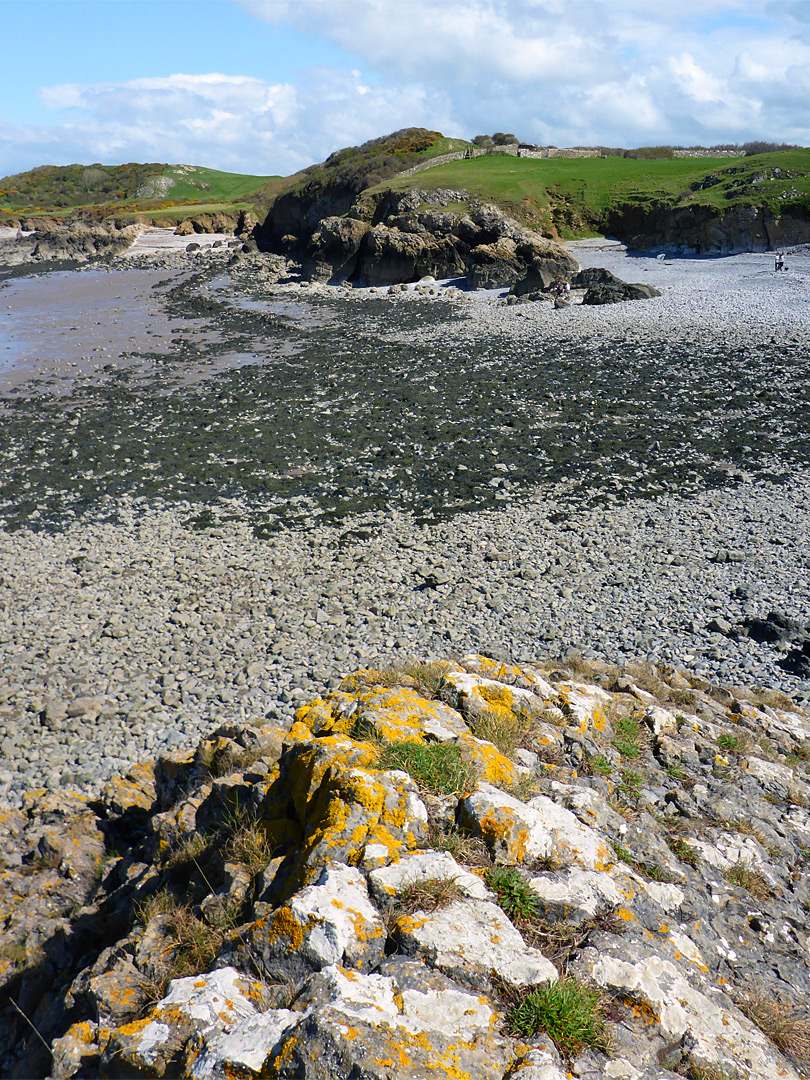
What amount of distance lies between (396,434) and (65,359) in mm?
23346

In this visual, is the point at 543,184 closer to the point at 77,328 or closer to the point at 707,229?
the point at 707,229

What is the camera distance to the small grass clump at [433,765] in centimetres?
592

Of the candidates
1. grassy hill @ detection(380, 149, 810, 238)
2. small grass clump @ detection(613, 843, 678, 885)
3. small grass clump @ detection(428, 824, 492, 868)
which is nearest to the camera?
small grass clump @ detection(428, 824, 492, 868)

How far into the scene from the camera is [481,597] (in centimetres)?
1443

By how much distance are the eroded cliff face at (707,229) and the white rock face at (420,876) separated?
199 ft

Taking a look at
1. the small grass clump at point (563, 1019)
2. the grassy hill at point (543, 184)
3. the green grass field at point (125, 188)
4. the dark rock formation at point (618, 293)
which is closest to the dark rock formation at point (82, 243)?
the grassy hill at point (543, 184)

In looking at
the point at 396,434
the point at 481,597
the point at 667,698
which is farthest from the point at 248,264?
the point at 667,698

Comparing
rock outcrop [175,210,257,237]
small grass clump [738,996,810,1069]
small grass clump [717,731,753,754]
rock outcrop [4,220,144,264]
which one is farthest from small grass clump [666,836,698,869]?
rock outcrop [175,210,257,237]

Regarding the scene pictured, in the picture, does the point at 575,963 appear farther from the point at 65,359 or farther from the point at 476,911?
the point at 65,359

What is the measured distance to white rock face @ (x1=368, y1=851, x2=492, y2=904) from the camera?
4871 millimetres

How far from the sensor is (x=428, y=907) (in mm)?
4789

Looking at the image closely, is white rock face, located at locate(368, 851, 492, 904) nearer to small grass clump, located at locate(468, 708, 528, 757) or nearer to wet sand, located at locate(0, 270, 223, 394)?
small grass clump, located at locate(468, 708, 528, 757)

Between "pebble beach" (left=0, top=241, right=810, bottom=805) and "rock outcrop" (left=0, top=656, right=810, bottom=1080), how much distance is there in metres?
3.96

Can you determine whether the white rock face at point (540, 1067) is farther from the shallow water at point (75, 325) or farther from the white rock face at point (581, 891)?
the shallow water at point (75, 325)
